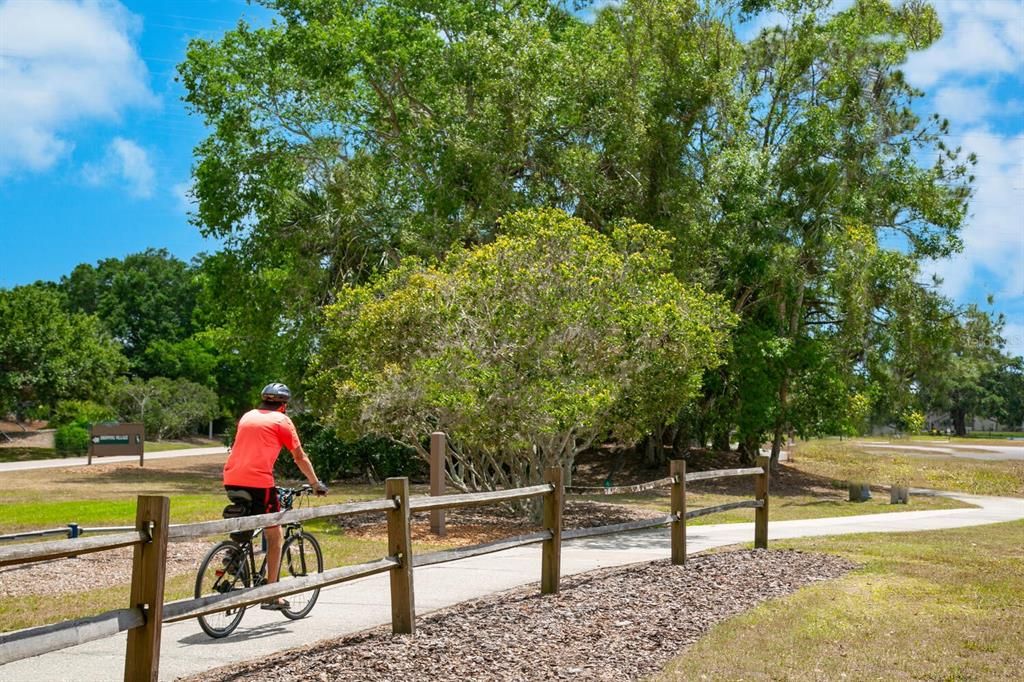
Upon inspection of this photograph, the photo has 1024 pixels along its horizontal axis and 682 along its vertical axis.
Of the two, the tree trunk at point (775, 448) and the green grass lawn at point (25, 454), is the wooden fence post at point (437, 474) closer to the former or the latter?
the tree trunk at point (775, 448)

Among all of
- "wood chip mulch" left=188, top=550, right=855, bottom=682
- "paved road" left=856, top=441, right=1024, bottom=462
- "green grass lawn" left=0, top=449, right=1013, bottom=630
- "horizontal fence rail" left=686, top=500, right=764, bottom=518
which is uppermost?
"horizontal fence rail" left=686, top=500, right=764, bottom=518

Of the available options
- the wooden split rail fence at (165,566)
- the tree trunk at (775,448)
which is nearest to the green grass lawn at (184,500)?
the tree trunk at (775,448)

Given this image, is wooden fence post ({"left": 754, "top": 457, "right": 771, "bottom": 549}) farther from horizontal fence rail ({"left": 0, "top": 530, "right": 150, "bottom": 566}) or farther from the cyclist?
horizontal fence rail ({"left": 0, "top": 530, "right": 150, "bottom": 566})

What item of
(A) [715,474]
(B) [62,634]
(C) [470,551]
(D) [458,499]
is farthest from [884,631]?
(B) [62,634]

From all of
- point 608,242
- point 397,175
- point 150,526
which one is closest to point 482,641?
point 150,526

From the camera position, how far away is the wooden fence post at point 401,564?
7.90m

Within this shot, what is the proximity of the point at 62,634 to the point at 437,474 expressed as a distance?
33.6 feet

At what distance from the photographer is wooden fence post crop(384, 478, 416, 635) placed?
311 inches

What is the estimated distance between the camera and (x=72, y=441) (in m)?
42.6

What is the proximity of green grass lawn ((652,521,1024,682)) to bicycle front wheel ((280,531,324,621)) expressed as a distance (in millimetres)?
3016

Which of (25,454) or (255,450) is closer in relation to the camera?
(255,450)

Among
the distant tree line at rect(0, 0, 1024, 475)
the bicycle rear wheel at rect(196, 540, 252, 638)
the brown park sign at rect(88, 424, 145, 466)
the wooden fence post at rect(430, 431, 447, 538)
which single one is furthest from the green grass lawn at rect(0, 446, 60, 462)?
the bicycle rear wheel at rect(196, 540, 252, 638)

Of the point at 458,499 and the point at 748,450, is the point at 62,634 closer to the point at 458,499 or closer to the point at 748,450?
the point at 458,499

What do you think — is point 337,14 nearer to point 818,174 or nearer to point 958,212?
point 818,174
